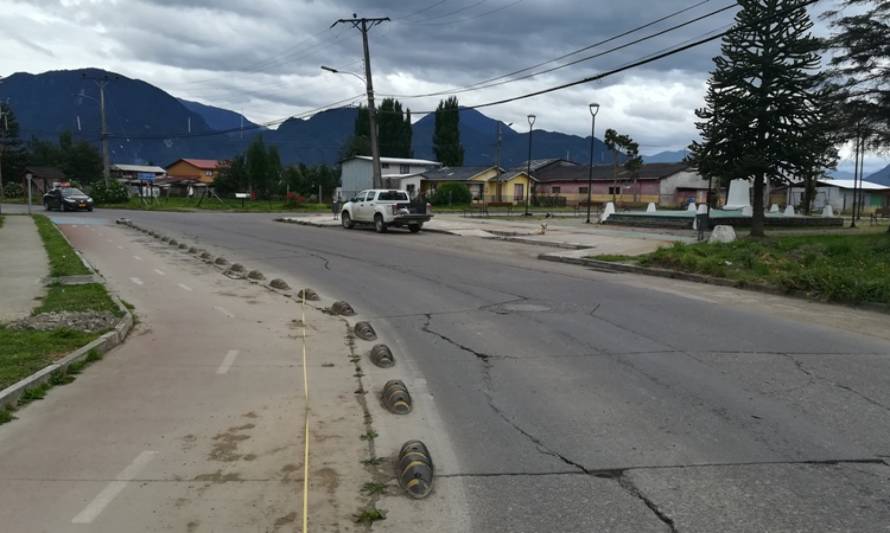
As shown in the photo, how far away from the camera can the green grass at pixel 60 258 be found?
13531 millimetres

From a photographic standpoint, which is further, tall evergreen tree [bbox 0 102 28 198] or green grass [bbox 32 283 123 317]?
tall evergreen tree [bbox 0 102 28 198]

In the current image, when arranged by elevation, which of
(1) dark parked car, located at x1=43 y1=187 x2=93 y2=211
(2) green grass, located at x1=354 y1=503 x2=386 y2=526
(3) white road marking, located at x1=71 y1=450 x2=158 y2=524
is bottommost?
(2) green grass, located at x1=354 y1=503 x2=386 y2=526

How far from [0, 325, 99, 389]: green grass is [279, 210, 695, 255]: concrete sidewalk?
14902 mm

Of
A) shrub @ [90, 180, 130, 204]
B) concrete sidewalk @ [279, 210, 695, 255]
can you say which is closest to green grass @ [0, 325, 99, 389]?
concrete sidewalk @ [279, 210, 695, 255]

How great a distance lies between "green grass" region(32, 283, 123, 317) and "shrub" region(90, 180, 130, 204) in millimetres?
48287

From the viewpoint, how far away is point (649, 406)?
235 inches

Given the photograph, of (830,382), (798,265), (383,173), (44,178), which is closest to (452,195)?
(383,173)

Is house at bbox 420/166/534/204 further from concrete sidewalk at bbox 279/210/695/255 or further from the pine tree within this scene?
the pine tree

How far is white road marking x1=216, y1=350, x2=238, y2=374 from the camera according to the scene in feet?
23.1

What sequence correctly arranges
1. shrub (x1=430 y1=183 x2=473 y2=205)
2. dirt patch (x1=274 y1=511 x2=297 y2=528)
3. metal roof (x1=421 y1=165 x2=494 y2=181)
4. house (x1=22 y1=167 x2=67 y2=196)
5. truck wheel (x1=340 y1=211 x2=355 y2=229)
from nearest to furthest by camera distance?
1. dirt patch (x1=274 y1=511 x2=297 y2=528)
2. truck wheel (x1=340 y1=211 x2=355 y2=229)
3. shrub (x1=430 y1=183 x2=473 y2=205)
4. metal roof (x1=421 y1=165 x2=494 y2=181)
5. house (x1=22 y1=167 x2=67 y2=196)

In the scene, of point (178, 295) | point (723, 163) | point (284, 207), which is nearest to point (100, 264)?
point (178, 295)

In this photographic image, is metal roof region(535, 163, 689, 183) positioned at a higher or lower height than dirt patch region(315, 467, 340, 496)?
higher

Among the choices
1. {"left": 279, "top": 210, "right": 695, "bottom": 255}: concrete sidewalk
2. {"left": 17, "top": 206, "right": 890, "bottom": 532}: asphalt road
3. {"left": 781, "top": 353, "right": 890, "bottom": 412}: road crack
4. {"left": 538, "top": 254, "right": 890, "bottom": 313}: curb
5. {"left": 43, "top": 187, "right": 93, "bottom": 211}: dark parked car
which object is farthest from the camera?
{"left": 43, "top": 187, "right": 93, "bottom": 211}: dark parked car

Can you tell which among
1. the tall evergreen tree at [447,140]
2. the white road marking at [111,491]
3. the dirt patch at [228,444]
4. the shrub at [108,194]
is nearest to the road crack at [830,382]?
the dirt patch at [228,444]
